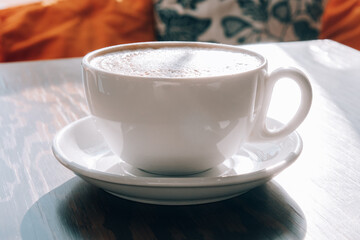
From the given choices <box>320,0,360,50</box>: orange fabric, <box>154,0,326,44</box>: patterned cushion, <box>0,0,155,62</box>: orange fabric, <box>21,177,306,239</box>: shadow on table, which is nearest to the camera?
<box>21,177,306,239</box>: shadow on table

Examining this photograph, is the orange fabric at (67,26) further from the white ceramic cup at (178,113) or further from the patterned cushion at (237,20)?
the white ceramic cup at (178,113)

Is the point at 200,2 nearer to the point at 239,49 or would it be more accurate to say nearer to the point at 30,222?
the point at 239,49

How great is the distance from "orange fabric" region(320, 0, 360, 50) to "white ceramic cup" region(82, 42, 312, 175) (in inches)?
53.4

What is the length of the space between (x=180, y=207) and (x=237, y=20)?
127 centimetres

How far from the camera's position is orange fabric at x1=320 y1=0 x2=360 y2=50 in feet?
5.39

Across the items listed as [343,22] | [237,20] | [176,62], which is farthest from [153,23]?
[176,62]

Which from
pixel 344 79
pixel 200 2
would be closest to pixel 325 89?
pixel 344 79

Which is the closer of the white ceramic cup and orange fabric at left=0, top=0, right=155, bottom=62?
the white ceramic cup

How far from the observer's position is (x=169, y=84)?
0.36 m

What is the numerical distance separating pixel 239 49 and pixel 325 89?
28cm

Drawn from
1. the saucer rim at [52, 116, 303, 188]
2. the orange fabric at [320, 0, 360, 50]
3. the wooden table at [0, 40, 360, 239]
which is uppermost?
the saucer rim at [52, 116, 303, 188]

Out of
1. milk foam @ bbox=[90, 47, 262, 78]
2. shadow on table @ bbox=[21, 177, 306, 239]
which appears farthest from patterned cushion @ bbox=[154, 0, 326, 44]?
shadow on table @ bbox=[21, 177, 306, 239]

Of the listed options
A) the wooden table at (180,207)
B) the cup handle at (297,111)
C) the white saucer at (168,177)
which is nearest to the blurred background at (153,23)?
the wooden table at (180,207)

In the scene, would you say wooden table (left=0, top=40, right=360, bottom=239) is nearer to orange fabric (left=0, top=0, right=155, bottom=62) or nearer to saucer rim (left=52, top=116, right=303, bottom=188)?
saucer rim (left=52, top=116, right=303, bottom=188)
